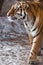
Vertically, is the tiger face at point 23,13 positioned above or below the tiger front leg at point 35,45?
above

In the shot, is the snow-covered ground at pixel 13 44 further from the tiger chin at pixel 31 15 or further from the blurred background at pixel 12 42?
the tiger chin at pixel 31 15

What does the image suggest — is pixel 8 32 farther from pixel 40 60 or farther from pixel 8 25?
pixel 40 60

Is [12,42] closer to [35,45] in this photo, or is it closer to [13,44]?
[13,44]

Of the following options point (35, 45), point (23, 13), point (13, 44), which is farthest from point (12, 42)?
point (23, 13)

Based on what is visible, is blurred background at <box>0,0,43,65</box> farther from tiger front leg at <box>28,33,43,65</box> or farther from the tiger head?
the tiger head

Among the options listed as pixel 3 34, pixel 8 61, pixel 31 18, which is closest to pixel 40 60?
pixel 8 61

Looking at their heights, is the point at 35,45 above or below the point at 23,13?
below

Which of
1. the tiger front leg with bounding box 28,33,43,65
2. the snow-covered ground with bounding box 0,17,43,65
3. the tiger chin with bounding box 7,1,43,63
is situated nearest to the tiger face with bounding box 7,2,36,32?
the tiger chin with bounding box 7,1,43,63

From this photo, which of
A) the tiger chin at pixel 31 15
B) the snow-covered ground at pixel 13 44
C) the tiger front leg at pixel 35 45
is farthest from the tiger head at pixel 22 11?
the snow-covered ground at pixel 13 44

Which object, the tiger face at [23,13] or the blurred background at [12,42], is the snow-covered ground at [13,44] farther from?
the tiger face at [23,13]

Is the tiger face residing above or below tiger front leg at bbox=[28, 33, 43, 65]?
above

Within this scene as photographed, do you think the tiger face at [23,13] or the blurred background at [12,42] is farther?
the blurred background at [12,42]

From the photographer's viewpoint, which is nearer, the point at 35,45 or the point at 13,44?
the point at 35,45

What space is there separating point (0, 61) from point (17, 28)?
0.85 metres
